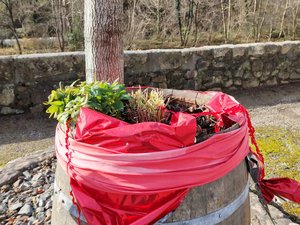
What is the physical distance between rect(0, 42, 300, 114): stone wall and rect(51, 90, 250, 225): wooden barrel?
3.60 metres

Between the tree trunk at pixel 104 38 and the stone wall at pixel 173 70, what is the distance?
2253 millimetres

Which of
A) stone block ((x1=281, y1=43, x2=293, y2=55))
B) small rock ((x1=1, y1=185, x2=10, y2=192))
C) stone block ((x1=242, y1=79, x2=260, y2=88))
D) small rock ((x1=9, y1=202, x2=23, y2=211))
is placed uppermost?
stone block ((x1=281, y1=43, x2=293, y2=55))

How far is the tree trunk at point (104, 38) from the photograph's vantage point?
289 centimetres

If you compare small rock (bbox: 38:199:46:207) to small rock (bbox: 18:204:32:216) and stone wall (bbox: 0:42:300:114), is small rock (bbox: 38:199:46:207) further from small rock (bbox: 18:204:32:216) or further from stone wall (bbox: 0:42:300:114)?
stone wall (bbox: 0:42:300:114)

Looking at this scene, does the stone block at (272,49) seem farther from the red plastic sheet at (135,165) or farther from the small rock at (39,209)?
the red plastic sheet at (135,165)

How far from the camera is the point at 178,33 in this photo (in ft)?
27.7

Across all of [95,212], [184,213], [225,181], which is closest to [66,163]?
[95,212]

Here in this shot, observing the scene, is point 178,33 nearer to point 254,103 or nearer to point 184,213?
point 254,103

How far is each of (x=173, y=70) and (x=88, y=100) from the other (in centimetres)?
426

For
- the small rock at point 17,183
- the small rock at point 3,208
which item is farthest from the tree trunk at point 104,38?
the small rock at point 3,208

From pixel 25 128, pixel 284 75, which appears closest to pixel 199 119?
pixel 25 128

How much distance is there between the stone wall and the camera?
16.8 feet

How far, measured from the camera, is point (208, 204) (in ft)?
5.27

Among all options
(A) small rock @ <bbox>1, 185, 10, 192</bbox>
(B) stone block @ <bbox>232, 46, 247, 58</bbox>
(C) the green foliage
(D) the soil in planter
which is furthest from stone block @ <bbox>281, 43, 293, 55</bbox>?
(C) the green foliage
